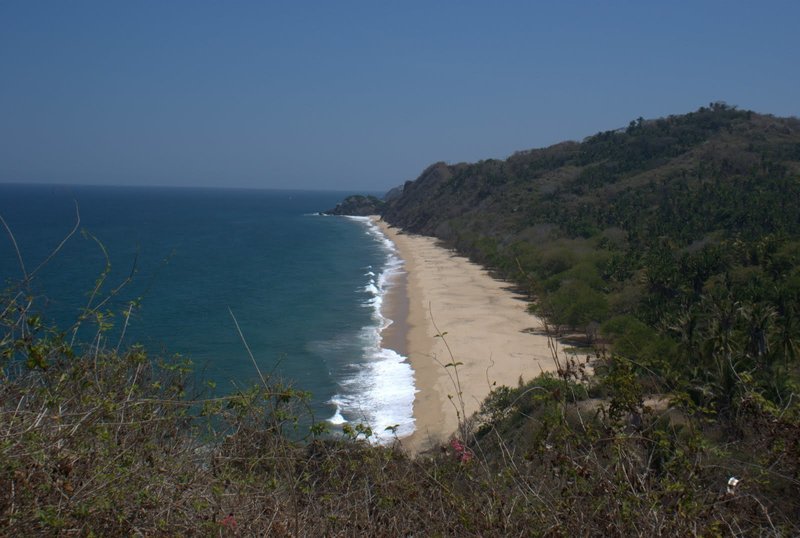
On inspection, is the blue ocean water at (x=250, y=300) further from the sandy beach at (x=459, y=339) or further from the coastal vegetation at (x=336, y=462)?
the sandy beach at (x=459, y=339)

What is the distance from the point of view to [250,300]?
45.1 metres

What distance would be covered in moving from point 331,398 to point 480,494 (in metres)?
20.2

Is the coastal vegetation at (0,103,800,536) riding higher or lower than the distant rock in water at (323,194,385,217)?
higher

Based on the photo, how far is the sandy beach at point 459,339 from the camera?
Result: 24.1 m

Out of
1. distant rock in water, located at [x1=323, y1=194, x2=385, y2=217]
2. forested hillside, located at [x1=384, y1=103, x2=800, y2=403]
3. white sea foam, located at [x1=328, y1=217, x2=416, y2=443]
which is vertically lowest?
white sea foam, located at [x1=328, y1=217, x2=416, y2=443]

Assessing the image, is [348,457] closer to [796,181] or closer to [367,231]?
[796,181]

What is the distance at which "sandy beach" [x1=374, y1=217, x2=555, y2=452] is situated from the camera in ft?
78.9

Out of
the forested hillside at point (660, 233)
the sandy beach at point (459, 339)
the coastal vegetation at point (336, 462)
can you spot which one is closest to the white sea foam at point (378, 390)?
the sandy beach at point (459, 339)

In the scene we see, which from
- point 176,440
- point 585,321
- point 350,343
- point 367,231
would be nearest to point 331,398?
point 350,343

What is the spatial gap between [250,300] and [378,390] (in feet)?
68.1

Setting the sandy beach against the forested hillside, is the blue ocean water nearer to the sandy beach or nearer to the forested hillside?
the sandy beach

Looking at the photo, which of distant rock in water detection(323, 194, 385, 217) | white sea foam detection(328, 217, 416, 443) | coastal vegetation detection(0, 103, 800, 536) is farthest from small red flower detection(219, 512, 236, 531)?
distant rock in water detection(323, 194, 385, 217)

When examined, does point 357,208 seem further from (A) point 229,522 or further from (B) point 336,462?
(A) point 229,522

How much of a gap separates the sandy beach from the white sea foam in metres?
0.50
